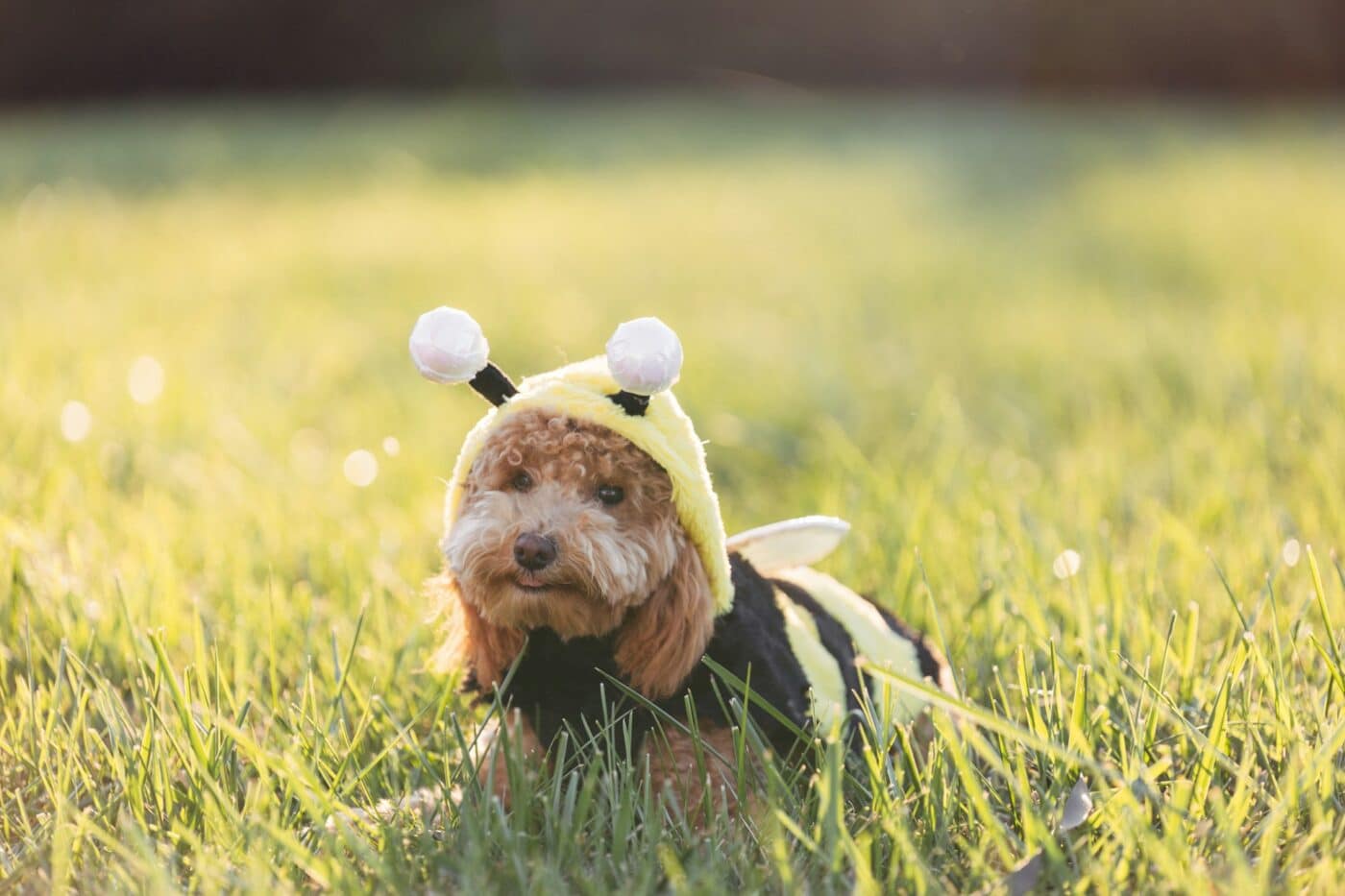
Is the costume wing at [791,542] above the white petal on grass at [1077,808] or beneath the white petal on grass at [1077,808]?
above

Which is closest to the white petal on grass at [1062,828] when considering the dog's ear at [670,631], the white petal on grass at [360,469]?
the dog's ear at [670,631]

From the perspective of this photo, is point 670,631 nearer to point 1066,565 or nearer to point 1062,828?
point 1062,828

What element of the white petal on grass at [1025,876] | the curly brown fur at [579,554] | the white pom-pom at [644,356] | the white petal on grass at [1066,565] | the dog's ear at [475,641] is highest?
the white pom-pom at [644,356]

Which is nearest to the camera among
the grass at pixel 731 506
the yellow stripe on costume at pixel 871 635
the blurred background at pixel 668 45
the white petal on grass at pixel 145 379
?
the grass at pixel 731 506

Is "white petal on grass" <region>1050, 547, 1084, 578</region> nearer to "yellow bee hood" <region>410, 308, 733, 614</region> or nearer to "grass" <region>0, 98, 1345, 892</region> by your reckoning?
"grass" <region>0, 98, 1345, 892</region>

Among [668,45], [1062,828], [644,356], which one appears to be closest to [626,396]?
[644,356]

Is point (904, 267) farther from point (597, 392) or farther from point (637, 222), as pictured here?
point (597, 392)

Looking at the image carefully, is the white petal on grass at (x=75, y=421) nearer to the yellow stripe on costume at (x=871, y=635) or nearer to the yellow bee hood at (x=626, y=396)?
the yellow bee hood at (x=626, y=396)
